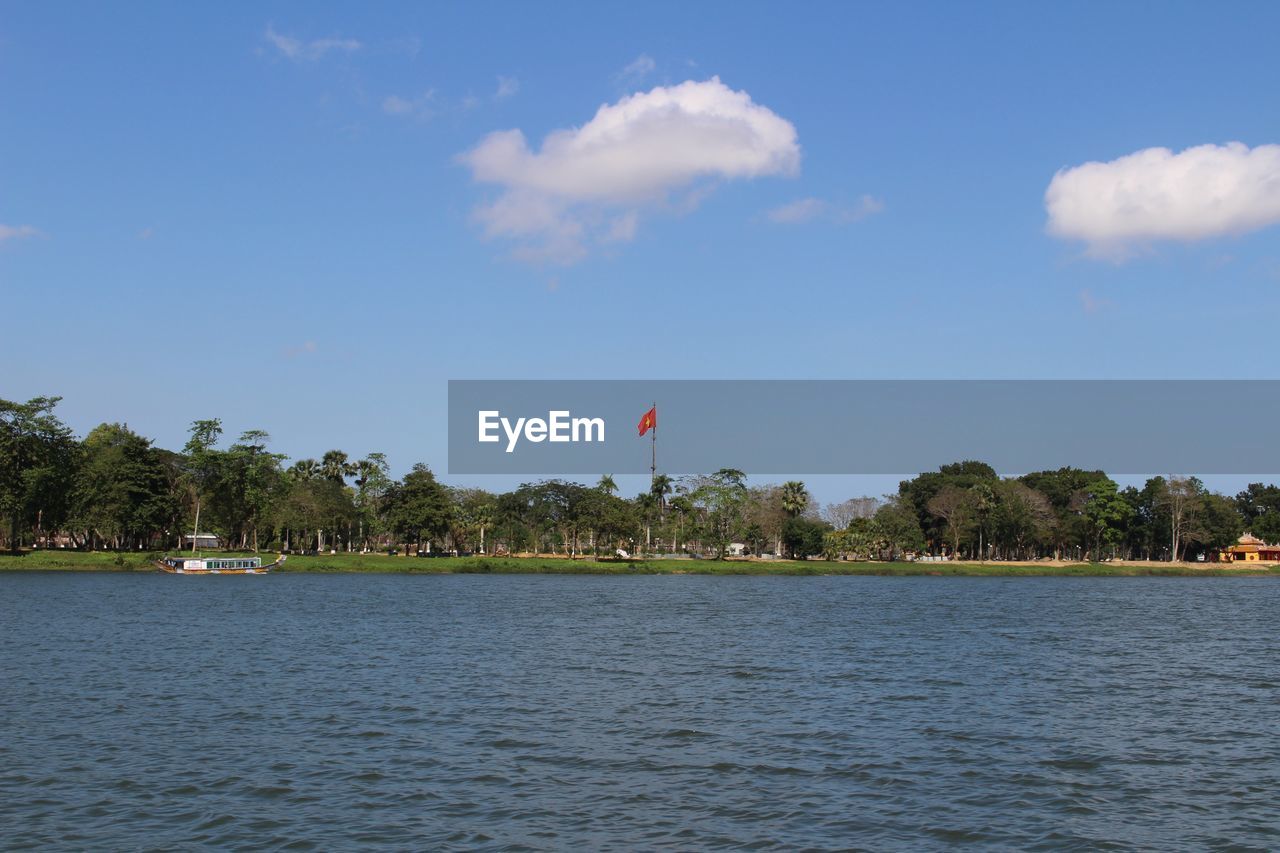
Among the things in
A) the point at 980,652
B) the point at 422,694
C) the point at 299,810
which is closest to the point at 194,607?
the point at 422,694

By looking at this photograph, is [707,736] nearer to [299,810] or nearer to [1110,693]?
[299,810]

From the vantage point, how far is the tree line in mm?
119688

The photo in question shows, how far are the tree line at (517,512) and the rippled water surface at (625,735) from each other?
6846 cm

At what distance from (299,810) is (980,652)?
36.2 metres

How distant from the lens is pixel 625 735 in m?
27.4

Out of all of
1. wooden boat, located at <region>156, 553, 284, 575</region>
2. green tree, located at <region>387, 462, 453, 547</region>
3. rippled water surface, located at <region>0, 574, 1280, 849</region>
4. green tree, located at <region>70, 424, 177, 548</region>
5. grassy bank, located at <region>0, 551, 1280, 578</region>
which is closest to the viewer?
rippled water surface, located at <region>0, 574, 1280, 849</region>

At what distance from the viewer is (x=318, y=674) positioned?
38250mm

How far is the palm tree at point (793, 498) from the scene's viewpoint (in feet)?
596

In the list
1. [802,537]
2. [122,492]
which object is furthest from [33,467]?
[802,537]

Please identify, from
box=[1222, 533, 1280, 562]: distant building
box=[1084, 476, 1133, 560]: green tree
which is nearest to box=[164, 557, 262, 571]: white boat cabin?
box=[1084, 476, 1133, 560]: green tree

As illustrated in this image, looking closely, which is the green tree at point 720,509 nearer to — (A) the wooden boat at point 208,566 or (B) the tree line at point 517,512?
(B) the tree line at point 517,512

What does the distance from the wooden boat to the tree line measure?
11.6 metres

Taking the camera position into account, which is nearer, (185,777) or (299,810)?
(299,810)

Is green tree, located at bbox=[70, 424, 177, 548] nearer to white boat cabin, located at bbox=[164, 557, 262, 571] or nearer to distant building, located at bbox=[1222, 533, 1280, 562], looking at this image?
white boat cabin, located at bbox=[164, 557, 262, 571]
